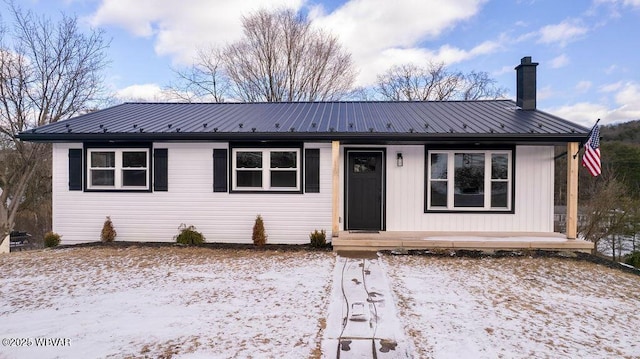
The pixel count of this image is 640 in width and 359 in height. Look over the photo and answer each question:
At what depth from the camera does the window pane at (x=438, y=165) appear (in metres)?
7.71

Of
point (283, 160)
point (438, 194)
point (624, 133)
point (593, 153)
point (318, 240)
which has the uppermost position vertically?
point (624, 133)

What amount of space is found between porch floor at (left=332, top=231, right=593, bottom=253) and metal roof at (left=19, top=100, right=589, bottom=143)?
212 cm

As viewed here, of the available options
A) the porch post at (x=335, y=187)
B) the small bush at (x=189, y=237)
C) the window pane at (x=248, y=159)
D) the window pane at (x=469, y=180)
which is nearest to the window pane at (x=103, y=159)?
the small bush at (x=189, y=237)

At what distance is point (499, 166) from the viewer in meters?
7.68

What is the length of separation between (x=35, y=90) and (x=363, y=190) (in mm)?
16638

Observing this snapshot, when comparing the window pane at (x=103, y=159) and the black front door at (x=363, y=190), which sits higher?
the window pane at (x=103, y=159)

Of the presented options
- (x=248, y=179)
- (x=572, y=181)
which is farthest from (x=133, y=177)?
(x=572, y=181)

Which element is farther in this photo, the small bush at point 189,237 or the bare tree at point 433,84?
the bare tree at point 433,84

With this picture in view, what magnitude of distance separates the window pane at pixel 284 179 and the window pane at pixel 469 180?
385cm

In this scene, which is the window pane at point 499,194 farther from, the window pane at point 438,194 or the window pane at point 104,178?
the window pane at point 104,178

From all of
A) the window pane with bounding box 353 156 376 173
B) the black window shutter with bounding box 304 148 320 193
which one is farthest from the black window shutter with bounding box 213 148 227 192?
the window pane with bounding box 353 156 376 173

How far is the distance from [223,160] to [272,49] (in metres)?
15.8

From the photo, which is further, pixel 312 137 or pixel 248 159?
pixel 248 159

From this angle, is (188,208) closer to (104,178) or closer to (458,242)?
(104,178)
